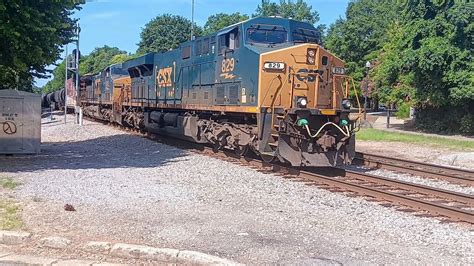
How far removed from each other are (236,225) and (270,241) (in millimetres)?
922

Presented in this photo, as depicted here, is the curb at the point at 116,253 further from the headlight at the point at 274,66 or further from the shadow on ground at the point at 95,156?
the headlight at the point at 274,66

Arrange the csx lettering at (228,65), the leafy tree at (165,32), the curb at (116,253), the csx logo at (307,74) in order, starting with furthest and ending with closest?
1. the leafy tree at (165,32)
2. the csx lettering at (228,65)
3. the csx logo at (307,74)
4. the curb at (116,253)

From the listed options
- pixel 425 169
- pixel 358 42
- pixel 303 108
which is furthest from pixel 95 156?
pixel 358 42

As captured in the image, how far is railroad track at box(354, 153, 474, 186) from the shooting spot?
1278cm

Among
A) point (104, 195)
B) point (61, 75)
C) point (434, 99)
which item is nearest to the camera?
point (104, 195)

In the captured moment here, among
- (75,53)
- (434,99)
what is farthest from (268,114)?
(75,53)

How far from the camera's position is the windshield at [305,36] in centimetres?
1405

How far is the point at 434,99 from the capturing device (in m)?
30.5

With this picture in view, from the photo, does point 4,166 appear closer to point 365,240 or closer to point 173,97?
point 173,97

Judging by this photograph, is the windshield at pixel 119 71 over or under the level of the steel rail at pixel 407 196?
over

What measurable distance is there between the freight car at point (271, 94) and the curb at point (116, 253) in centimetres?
682

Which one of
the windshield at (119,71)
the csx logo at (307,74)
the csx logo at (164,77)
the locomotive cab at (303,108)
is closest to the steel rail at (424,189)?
the locomotive cab at (303,108)

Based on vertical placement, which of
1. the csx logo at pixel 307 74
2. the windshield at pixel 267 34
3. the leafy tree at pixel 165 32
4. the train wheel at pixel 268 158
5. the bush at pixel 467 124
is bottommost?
the train wheel at pixel 268 158

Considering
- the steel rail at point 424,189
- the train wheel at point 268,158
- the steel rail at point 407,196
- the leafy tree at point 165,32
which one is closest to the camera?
the steel rail at point 407,196
